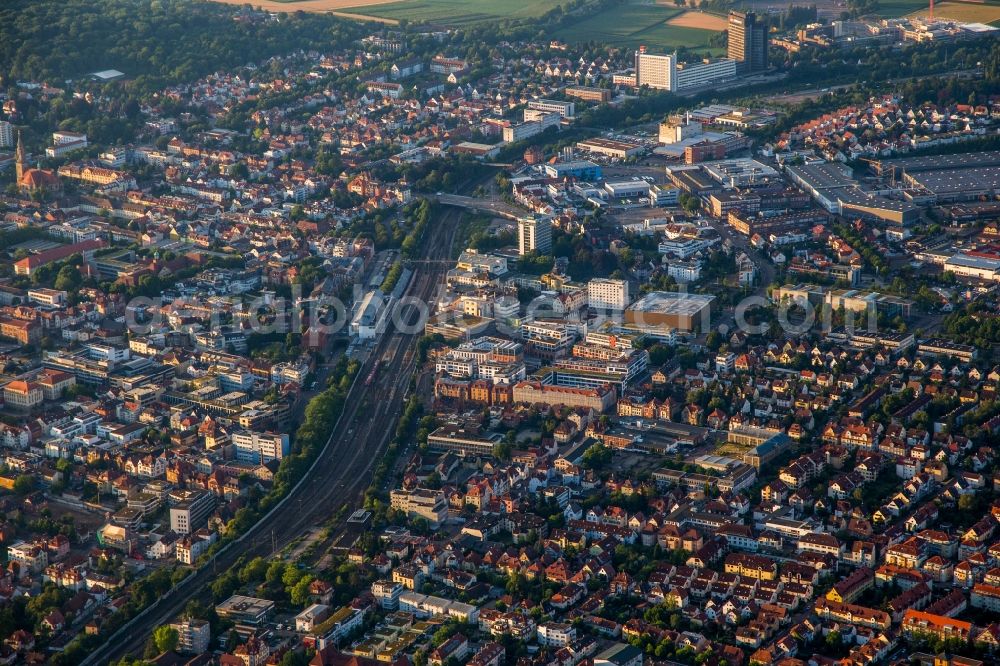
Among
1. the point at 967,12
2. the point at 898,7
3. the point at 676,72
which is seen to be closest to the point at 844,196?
the point at 676,72

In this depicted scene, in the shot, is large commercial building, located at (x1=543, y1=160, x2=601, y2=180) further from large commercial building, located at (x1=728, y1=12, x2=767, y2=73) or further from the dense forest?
the dense forest

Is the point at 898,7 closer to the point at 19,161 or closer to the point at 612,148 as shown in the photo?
the point at 612,148

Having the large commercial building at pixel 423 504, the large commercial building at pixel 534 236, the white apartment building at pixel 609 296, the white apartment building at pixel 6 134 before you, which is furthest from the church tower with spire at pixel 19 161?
the large commercial building at pixel 423 504

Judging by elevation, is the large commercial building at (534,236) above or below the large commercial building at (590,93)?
below

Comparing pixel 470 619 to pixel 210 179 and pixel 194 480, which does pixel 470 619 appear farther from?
pixel 210 179

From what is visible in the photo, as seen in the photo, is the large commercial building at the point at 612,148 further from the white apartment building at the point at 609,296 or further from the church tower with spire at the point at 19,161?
the church tower with spire at the point at 19,161
